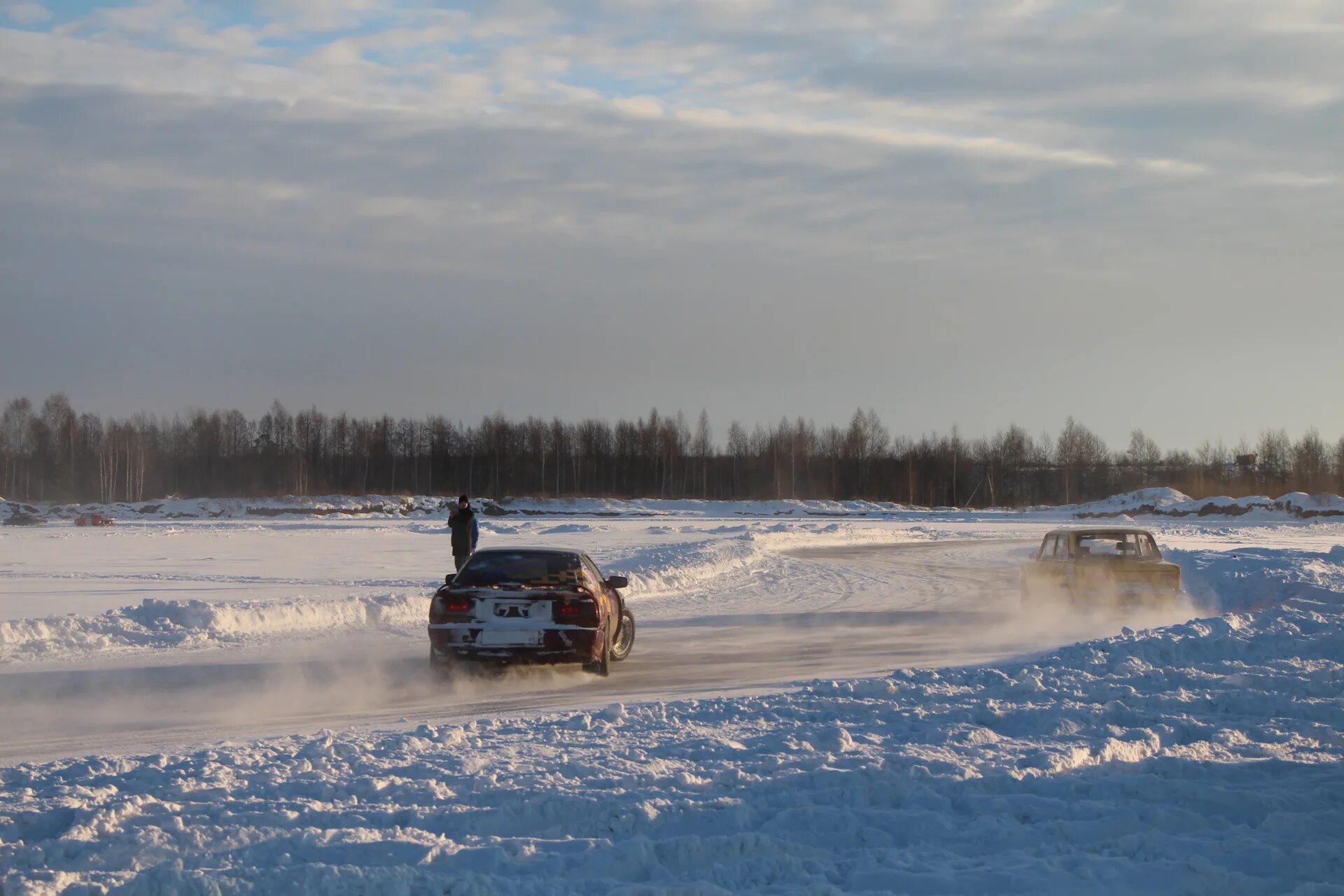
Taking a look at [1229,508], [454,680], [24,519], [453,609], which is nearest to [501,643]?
[453,609]

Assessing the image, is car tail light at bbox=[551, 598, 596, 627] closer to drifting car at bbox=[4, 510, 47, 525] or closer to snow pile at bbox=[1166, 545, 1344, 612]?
snow pile at bbox=[1166, 545, 1344, 612]

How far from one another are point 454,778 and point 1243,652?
9.68 metres

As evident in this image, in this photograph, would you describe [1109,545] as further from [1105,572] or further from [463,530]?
[463,530]

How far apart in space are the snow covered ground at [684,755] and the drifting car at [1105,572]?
41cm

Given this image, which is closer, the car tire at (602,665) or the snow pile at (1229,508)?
the car tire at (602,665)

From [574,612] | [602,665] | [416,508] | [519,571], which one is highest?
[519,571]

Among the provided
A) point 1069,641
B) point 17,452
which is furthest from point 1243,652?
point 17,452

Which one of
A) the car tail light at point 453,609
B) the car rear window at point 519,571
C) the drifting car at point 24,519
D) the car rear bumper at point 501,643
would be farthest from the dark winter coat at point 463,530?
the drifting car at point 24,519

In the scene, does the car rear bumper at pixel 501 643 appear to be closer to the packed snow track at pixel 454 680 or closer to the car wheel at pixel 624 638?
the packed snow track at pixel 454 680

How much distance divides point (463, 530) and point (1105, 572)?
34.6ft

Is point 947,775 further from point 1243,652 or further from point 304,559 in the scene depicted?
point 304,559

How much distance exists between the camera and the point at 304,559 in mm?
31375

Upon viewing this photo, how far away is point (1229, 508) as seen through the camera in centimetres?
8044

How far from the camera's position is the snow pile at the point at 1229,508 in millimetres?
79625
